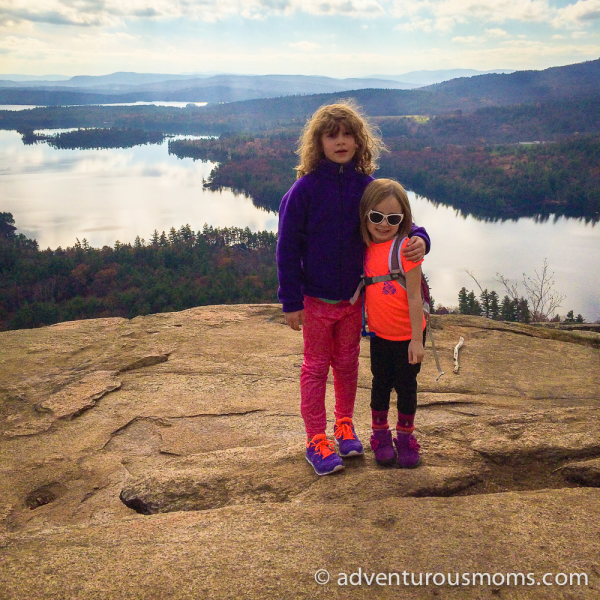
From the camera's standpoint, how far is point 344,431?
277cm

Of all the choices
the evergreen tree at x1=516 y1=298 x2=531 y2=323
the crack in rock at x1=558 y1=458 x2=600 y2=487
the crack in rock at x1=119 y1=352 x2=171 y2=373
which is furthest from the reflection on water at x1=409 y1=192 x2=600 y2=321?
the crack in rock at x1=558 y1=458 x2=600 y2=487

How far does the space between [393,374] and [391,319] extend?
30 centimetres

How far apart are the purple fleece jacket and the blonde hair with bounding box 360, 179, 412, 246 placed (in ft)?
0.19

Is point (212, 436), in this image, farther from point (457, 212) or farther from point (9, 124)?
point (9, 124)

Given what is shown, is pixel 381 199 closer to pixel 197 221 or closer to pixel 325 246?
pixel 325 246

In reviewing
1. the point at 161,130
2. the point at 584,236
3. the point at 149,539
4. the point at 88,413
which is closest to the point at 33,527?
the point at 149,539

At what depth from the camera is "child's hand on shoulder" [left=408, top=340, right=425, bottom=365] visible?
8.22 feet

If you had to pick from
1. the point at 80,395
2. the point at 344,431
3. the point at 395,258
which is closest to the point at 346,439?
the point at 344,431

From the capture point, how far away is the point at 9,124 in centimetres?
12156

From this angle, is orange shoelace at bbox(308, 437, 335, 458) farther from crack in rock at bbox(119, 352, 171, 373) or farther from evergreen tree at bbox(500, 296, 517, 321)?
evergreen tree at bbox(500, 296, 517, 321)

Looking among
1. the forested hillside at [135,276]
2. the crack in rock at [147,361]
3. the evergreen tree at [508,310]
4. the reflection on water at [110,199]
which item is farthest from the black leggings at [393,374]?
the reflection on water at [110,199]

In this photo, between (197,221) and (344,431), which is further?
(197,221)

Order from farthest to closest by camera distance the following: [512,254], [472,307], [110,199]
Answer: [110,199], [512,254], [472,307]

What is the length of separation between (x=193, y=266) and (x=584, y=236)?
30.8 metres
